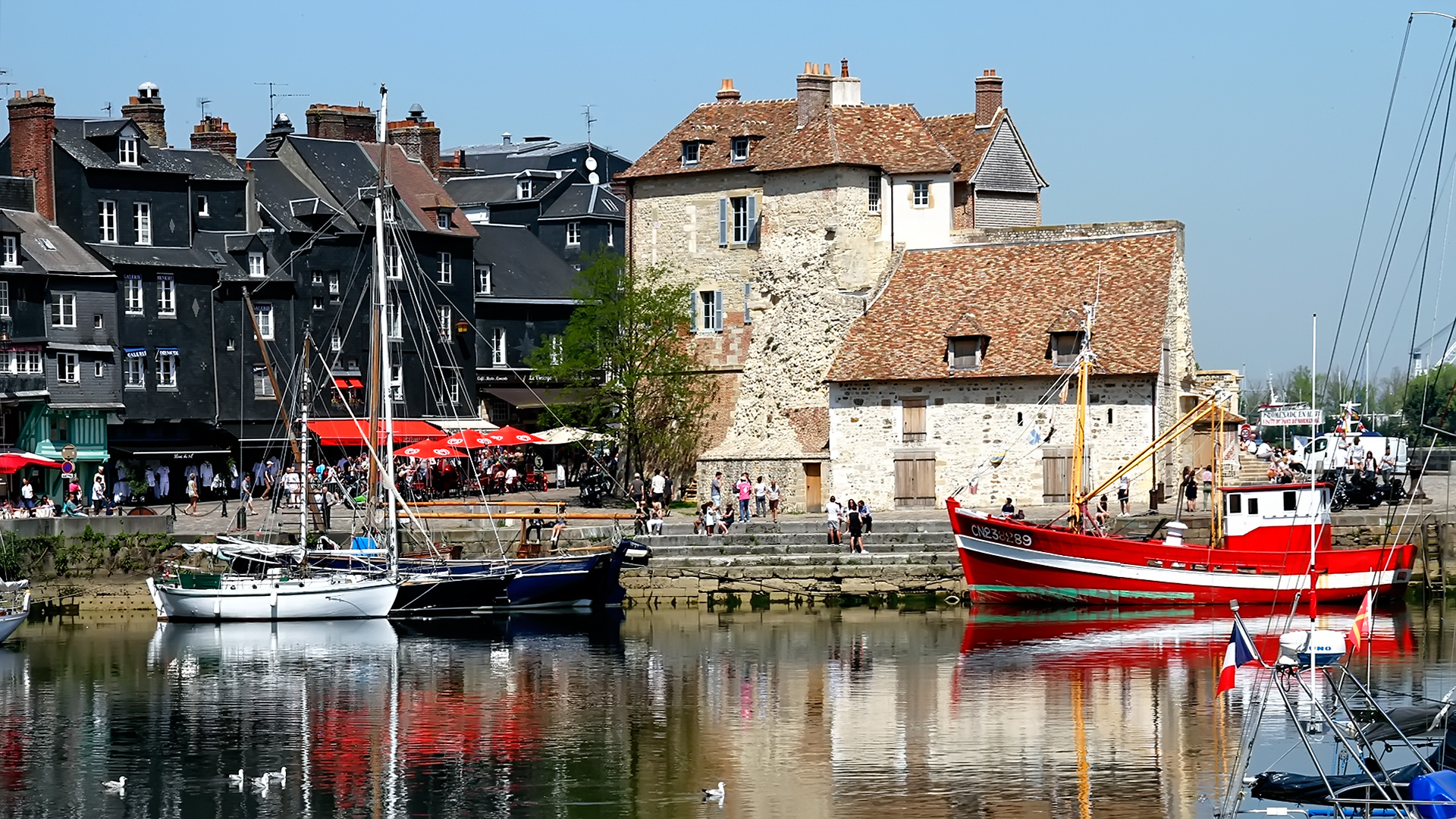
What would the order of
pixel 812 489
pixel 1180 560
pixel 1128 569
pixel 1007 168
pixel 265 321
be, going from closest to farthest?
pixel 1180 560 < pixel 1128 569 < pixel 812 489 < pixel 1007 168 < pixel 265 321

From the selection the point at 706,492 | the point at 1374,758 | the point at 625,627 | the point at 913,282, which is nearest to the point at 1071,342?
the point at 913,282

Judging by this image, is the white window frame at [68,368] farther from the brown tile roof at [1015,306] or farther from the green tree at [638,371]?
the brown tile roof at [1015,306]

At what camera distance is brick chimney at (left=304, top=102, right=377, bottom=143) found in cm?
7375

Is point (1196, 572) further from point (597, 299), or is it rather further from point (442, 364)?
point (442, 364)

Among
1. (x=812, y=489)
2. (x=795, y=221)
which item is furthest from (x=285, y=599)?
(x=795, y=221)

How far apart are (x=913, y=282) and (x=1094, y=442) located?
8.20 metres

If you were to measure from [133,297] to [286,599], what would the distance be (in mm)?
19443

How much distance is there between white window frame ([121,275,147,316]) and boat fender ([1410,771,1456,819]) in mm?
50005

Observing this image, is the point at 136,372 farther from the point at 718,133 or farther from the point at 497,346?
the point at 718,133

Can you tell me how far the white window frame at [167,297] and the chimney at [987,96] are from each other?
25936 mm

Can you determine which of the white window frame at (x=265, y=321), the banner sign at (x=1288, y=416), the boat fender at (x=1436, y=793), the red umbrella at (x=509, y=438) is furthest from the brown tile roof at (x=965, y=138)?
the boat fender at (x=1436, y=793)

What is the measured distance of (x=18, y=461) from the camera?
181 feet

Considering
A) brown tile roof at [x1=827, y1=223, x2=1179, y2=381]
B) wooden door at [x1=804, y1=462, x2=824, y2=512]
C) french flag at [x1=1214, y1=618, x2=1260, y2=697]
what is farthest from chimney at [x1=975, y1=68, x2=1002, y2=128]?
french flag at [x1=1214, y1=618, x2=1260, y2=697]

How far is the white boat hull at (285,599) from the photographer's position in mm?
47062
